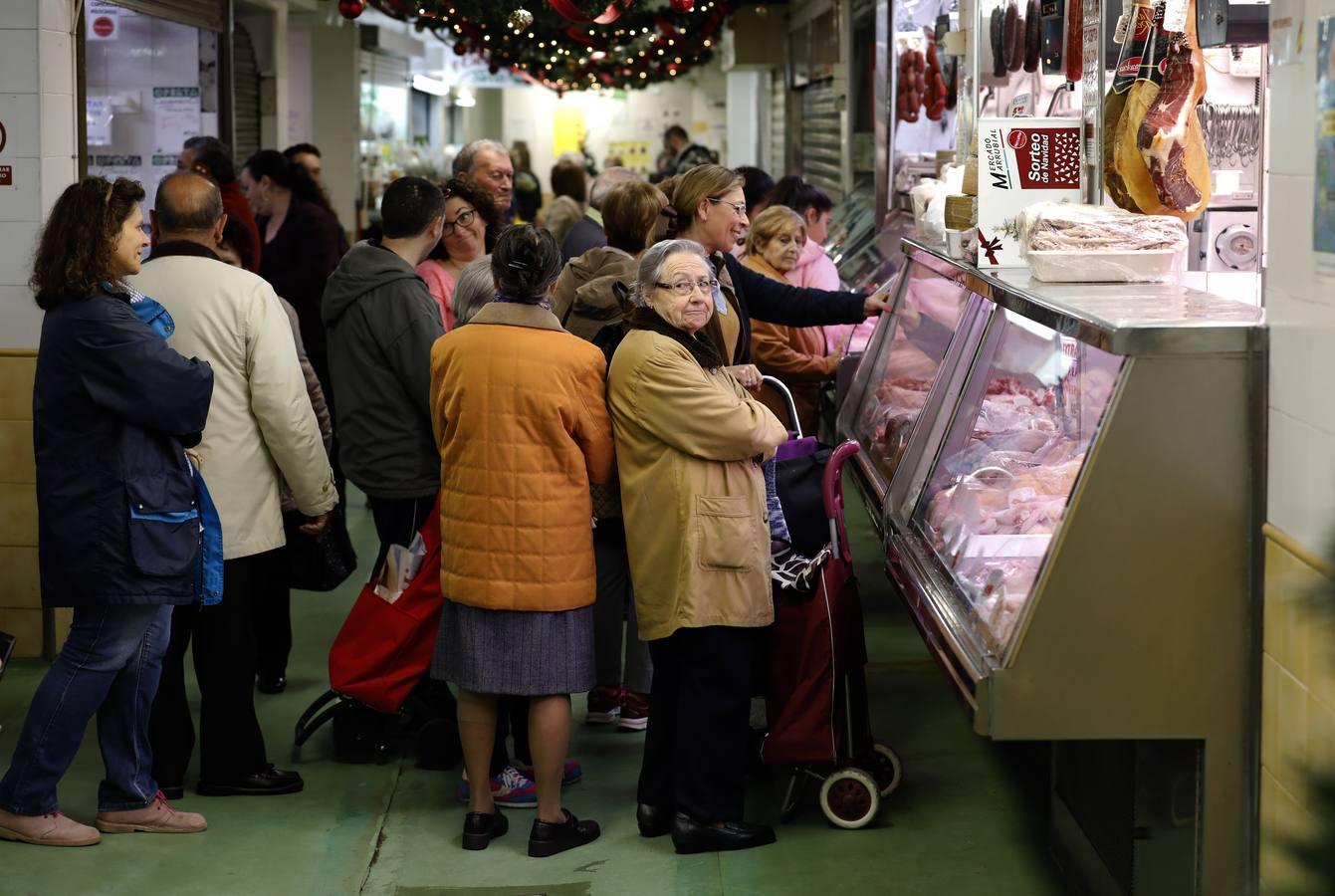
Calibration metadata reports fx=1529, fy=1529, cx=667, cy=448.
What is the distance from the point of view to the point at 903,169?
8570mm

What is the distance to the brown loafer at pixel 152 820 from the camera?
13.5ft

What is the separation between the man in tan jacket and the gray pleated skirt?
769mm

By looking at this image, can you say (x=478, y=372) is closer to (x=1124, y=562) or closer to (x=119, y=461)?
(x=119, y=461)

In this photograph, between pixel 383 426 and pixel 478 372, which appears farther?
pixel 383 426

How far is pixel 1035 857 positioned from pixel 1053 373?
1.24 metres

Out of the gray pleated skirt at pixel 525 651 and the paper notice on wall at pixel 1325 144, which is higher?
the paper notice on wall at pixel 1325 144

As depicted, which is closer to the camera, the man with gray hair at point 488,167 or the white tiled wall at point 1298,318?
the white tiled wall at point 1298,318

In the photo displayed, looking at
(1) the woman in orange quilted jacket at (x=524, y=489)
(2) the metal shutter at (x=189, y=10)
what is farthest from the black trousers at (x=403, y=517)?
(2) the metal shutter at (x=189, y=10)

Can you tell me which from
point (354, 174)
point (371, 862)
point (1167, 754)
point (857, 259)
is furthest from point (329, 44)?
point (1167, 754)

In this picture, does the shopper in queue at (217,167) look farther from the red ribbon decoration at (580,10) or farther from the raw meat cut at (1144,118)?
the raw meat cut at (1144,118)

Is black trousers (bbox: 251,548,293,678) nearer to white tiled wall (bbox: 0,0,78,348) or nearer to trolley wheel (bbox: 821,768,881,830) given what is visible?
white tiled wall (bbox: 0,0,78,348)

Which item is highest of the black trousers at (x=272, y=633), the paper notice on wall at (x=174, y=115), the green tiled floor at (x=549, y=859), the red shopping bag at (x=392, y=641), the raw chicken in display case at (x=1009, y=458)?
the paper notice on wall at (x=174, y=115)

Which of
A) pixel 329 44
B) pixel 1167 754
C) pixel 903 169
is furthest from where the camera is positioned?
pixel 329 44

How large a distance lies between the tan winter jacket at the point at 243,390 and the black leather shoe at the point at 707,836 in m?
1.42
